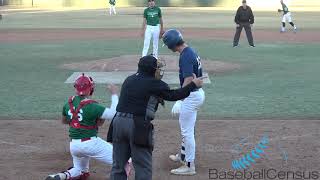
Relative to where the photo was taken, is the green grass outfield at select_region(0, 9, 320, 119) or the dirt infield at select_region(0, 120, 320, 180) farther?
the green grass outfield at select_region(0, 9, 320, 119)

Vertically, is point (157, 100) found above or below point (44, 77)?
above

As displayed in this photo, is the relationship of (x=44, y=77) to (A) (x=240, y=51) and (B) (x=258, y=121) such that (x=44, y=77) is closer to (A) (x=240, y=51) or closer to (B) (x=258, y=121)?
(B) (x=258, y=121)

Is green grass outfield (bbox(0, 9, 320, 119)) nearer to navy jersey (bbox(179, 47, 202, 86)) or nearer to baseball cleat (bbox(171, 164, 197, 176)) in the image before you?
baseball cleat (bbox(171, 164, 197, 176))

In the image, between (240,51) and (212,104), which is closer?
(212,104)

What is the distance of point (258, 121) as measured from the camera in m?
10.2

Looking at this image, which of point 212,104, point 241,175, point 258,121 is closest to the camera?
point 241,175

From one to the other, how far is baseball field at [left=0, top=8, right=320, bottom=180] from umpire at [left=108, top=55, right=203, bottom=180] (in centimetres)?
136

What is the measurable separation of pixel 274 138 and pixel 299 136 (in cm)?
44

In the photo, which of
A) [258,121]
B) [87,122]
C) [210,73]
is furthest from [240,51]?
[87,122]

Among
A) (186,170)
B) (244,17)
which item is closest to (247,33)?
(244,17)

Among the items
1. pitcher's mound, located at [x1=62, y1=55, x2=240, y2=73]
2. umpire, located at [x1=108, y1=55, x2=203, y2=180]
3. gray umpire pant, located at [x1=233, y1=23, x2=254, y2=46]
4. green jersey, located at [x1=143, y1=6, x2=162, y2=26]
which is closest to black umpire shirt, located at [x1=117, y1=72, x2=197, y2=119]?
umpire, located at [x1=108, y1=55, x2=203, y2=180]

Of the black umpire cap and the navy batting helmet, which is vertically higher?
the navy batting helmet

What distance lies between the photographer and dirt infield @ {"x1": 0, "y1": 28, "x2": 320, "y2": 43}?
27.3 m

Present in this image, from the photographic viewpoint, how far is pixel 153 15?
1752cm
